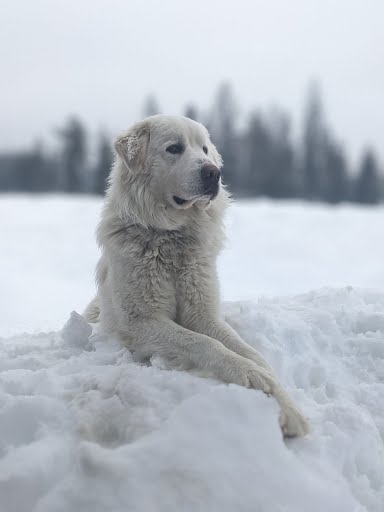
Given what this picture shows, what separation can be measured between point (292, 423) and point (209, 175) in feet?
5.40

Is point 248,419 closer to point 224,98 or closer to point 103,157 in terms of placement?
point 103,157

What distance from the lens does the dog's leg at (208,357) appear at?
8.41ft

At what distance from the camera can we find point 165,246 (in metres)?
3.51

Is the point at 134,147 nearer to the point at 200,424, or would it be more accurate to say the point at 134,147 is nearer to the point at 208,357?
the point at 208,357

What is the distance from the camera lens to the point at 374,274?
10062 mm

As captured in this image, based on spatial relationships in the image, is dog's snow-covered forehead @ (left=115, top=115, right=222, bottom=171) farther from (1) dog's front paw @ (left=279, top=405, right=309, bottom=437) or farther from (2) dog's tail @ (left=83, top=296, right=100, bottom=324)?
(1) dog's front paw @ (left=279, top=405, right=309, bottom=437)

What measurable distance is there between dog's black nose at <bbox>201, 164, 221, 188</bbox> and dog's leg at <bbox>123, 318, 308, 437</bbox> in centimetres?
94

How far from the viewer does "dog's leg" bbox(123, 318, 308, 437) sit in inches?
101

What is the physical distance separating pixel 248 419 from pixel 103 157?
21350 mm

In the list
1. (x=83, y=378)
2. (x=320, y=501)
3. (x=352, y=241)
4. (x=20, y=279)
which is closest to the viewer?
(x=320, y=501)

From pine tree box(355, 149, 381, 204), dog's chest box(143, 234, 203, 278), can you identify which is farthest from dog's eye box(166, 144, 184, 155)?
pine tree box(355, 149, 381, 204)

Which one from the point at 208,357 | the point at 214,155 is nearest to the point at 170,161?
the point at 214,155

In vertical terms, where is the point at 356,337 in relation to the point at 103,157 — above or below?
below

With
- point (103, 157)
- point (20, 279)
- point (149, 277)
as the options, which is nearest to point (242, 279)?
point (20, 279)
